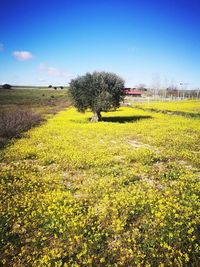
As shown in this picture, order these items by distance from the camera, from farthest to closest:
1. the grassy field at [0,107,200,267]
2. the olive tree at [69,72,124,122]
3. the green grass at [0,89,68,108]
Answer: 1. the green grass at [0,89,68,108]
2. the olive tree at [69,72,124,122]
3. the grassy field at [0,107,200,267]

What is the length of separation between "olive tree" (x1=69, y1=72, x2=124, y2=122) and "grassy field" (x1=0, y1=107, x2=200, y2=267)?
1759 cm

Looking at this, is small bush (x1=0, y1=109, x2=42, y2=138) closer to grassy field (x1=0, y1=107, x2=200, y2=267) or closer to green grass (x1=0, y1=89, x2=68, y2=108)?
grassy field (x1=0, y1=107, x2=200, y2=267)

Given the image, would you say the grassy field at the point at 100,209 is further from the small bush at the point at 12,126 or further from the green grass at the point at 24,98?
the green grass at the point at 24,98

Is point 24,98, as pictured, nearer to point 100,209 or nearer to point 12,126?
point 12,126

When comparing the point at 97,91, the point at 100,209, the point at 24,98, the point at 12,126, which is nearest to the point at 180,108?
the point at 97,91

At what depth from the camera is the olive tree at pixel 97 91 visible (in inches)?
1184

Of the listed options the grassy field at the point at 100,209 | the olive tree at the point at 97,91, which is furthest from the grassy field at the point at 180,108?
the grassy field at the point at 100,209

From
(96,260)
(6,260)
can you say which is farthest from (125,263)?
(6,260)

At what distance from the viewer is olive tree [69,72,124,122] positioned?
98.7ft

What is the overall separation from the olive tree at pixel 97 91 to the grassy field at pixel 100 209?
17.6m

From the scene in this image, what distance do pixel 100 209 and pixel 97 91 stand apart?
25.4 metres

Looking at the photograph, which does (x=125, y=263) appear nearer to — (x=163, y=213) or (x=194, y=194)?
(x=163, y=213)

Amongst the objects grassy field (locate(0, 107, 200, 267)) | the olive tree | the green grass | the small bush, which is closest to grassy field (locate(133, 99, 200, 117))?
the olive tree

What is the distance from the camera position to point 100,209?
743 cm
